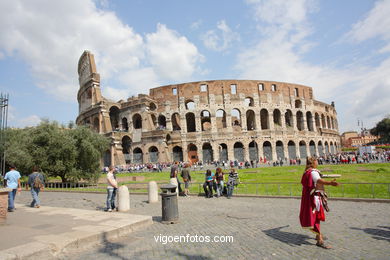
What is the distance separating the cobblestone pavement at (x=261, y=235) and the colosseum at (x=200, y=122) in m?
28.8

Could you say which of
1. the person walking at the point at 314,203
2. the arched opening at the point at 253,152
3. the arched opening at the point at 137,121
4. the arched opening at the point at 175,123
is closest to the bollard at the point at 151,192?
the person walking at the point at 314,203

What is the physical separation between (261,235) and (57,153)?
17420mm

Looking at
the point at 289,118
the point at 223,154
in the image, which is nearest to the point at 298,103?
the point at 289,118

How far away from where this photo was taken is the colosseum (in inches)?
1483

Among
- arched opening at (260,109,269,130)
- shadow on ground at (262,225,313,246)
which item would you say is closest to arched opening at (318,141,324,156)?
arched opening at (260,109,269,130)

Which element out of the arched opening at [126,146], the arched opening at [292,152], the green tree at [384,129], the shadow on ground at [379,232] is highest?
the green tree at [384,129]

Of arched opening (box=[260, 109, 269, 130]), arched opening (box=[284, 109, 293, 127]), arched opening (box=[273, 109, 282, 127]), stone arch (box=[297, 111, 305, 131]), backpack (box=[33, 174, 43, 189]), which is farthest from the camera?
stone arch (box=[297, 111, 305, 131])

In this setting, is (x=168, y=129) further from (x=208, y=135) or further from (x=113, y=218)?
(x=113, y=218)

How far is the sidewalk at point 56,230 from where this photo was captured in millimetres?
4449

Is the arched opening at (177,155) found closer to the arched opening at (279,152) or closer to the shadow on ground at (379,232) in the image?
the arched opening at (279,152)

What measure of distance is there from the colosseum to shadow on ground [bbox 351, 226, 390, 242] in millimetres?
31158

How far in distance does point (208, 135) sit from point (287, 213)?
3182cm

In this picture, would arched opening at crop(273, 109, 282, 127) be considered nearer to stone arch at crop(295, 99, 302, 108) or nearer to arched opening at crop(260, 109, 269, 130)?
arched opening at crop(260, 109, 269, 130)

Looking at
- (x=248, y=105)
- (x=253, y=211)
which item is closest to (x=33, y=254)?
(x=253, y=211)
